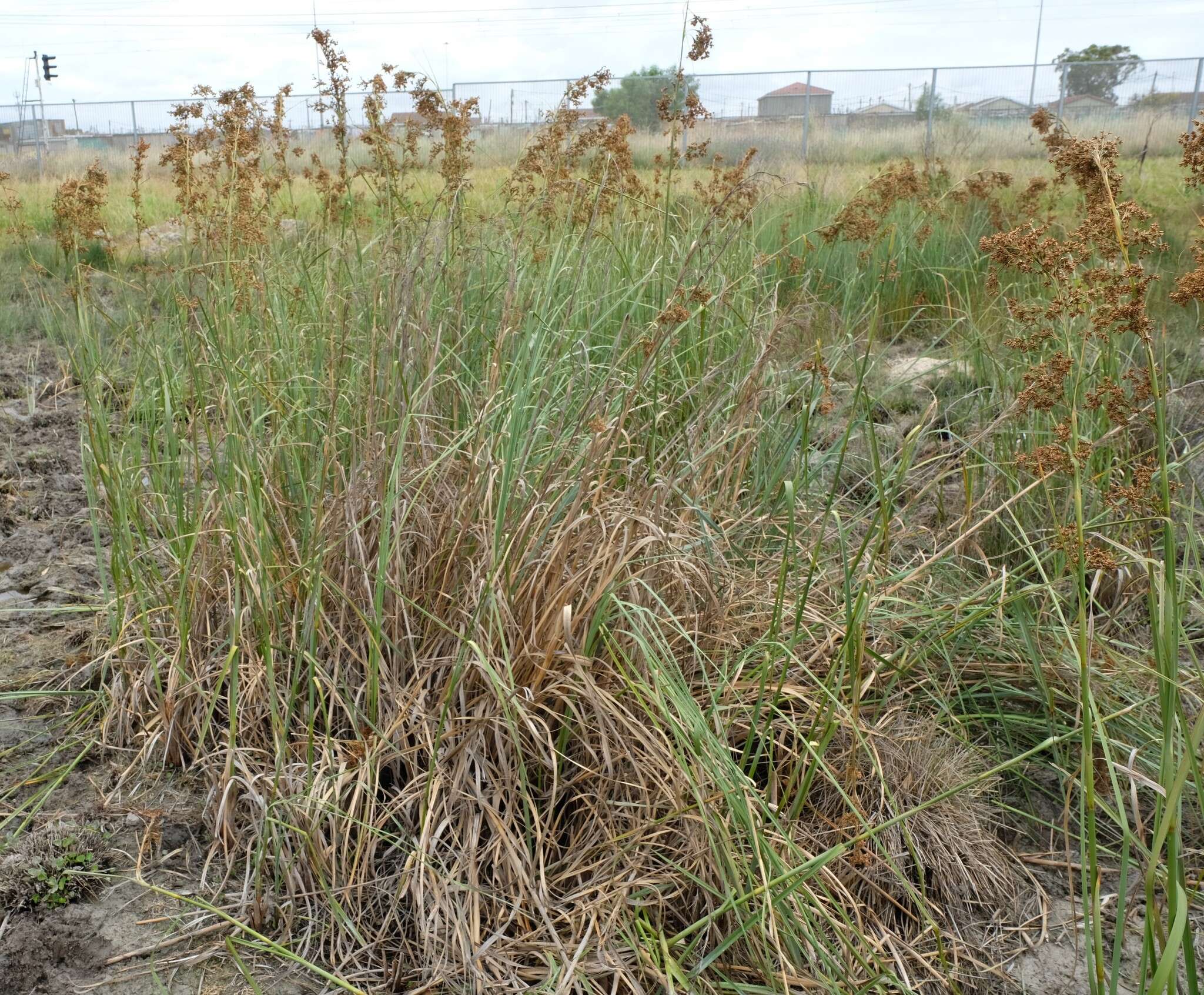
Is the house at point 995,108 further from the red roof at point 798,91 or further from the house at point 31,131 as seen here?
the house at point 31,131

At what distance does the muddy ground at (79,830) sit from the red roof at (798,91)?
65.2 feet

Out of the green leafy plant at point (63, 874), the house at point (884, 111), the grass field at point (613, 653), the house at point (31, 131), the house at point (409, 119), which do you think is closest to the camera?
the grass field at point (613, 653)

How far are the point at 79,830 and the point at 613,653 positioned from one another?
1.12 meters

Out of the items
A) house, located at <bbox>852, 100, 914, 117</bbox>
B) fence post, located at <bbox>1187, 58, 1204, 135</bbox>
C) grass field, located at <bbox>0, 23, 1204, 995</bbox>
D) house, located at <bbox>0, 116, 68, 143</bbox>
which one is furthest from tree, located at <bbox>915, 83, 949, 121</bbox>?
grass field, located at <bbox>0, 23, 1204, 995</bbox>

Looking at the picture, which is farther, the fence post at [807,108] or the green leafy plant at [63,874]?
the fence post at [807,108]

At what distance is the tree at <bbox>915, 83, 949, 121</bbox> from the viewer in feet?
66.8

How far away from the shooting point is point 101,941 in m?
1.82

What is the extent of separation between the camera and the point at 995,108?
21.0 meters

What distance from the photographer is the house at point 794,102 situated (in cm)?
2092

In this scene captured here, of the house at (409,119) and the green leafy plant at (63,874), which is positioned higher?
the house at (409,119)

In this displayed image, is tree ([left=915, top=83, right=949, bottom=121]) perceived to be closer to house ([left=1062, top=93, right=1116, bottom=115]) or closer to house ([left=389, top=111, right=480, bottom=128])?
house ([left=1062, top=93, right=1116, bottom=115])

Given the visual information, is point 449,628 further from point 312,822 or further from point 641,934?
point 641,934

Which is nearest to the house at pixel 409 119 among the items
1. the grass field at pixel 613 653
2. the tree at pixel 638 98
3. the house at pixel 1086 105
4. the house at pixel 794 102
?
the grass field at pixel 613 653

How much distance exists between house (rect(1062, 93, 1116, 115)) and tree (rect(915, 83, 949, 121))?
2.35 meters
